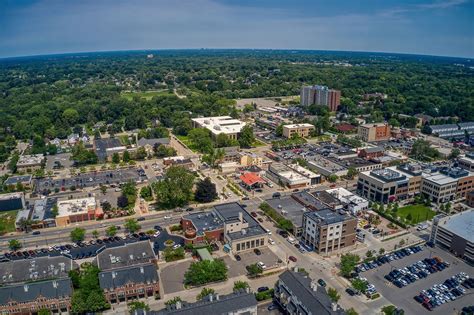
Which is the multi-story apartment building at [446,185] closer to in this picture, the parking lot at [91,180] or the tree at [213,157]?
the tree at [213,157]

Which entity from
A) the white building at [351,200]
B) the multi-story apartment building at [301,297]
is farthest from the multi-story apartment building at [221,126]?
the multi-story apartment building at [301,297]

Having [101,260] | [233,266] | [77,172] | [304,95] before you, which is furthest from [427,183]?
[304,95]

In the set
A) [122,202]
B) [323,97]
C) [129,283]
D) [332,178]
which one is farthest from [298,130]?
[129,283]

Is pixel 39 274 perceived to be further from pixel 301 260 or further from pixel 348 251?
pixel 348 251

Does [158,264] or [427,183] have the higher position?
[427,183]

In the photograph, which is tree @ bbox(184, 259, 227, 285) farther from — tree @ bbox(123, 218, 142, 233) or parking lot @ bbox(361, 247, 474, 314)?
parking lot @ bbox(361, 247, 474, 314)

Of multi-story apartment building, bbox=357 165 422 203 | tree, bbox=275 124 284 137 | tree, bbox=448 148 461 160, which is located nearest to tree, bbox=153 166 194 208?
multi-story apartment building, bbox=357 165 422 203

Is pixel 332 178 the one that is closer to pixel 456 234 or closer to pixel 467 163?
pixel 456 234
